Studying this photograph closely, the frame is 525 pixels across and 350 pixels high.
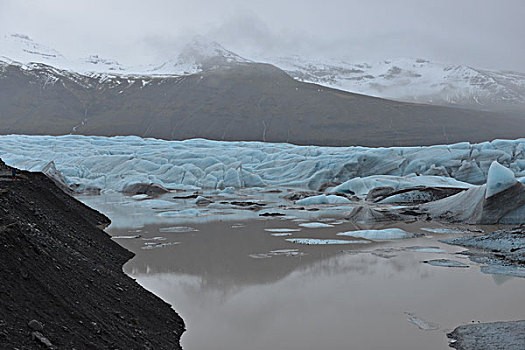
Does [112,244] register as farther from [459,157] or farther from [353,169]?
[459,157]

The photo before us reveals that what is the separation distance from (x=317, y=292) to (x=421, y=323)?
1.94 meters

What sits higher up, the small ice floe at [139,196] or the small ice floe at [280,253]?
the small ice floe at [280,253]

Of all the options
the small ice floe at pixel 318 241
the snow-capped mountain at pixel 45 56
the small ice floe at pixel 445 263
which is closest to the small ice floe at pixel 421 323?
the small ice floe at pixel 445 263

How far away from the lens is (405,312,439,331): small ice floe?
6328 millimetres

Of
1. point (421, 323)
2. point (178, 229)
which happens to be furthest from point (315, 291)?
point (178, 229)

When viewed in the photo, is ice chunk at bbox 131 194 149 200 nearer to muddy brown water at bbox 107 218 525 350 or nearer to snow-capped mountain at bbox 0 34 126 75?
muddy brown water at bbox 107 218 525 350

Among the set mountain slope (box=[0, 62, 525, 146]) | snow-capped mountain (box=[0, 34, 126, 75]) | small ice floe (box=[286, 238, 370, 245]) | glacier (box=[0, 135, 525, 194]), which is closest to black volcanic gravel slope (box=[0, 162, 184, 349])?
small ice floe (box=[286, 238, 370, 245])

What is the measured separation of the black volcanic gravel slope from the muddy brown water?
2.07ft

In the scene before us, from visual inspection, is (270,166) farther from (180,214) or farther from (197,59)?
(197,59)

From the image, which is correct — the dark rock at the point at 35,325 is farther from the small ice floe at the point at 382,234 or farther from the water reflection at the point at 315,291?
the small ice floe at the point at 382,234

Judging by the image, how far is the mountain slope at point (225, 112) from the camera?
92.1m

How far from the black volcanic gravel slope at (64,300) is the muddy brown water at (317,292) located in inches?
24.8

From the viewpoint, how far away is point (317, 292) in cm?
809

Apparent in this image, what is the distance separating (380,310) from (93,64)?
183326 millimetres
